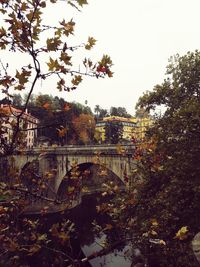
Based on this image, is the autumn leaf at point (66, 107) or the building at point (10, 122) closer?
the building at point (10, 122)

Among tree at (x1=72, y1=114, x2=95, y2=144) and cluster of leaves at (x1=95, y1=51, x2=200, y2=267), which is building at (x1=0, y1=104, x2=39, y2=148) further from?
cluster of leaves at (x1=95, y1=51, x2=200, y2=267)

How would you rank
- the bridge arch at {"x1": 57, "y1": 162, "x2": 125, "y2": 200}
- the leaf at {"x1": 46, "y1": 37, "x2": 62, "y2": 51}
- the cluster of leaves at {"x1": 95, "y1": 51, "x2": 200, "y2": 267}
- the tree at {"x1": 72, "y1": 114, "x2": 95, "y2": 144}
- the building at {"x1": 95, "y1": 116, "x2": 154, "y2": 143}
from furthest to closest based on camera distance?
1. the cluster of leaves at {"x1": 95, "y1": 51, "x2": 200, "y2": 267}
2. the bridge arch at {"x1": 57, "y1": 162, "x2": 125, "y2": 200}
3. the building at {"x1": 95, "y1": 116, "x2": 154, "y2": 143}
4. the tree at {"x1": 72, "y1": 114, "x2": 95, "y2": 144}
5. the leaf at {"x1": 46, "y1": 37, "x2": 62, "y2": 51}

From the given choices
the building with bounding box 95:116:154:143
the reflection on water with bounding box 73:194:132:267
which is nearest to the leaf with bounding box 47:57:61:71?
the building with bounding box 95:116:154:143

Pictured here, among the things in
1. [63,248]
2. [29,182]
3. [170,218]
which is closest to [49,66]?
[29,182]

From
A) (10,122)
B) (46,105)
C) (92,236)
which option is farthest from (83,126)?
(92,236)

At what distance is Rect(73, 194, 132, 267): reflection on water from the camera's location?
84.5ft

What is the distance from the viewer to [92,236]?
34.2 metres

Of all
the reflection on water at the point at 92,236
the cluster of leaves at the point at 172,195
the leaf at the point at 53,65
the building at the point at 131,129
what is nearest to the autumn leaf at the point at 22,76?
the leaf at the point at 53,65

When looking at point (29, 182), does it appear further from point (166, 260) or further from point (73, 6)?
point (166, 260)

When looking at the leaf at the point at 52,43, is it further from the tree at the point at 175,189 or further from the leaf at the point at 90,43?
the tree at the point at 175,189

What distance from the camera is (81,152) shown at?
126 feet

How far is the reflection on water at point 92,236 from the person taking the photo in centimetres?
2575

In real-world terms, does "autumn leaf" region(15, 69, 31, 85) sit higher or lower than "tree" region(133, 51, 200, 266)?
higher

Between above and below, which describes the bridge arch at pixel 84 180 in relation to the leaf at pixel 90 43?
below
